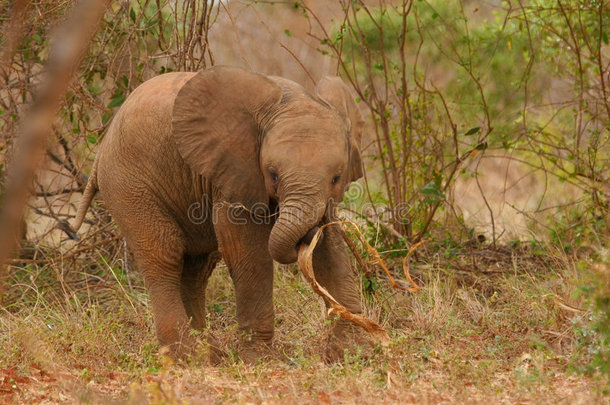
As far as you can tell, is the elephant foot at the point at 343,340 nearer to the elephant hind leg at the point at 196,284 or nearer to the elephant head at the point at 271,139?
A: the elephant head at the point at 271,139

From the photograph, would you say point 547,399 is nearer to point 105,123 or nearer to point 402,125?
point 402,125

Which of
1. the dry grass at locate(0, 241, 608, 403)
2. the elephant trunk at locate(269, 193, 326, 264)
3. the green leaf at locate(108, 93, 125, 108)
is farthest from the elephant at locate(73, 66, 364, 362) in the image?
the green leaf at locate(108, 93, 125, 108)

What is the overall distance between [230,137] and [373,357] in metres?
1.54

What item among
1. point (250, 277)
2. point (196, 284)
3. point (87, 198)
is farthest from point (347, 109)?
point (87, 198)

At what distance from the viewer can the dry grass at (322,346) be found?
419cm

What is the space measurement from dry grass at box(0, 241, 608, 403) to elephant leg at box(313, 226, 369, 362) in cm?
11

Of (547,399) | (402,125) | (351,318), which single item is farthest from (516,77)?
(547,399)

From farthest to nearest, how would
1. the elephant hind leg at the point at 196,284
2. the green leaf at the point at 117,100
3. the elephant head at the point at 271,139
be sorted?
the green leaf at the point at 117,100, the elephant hind leg at the point at 196,284, the elephant head at the point at 271,139

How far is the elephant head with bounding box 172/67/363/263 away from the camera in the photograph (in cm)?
484

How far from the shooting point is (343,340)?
5387 millimetres

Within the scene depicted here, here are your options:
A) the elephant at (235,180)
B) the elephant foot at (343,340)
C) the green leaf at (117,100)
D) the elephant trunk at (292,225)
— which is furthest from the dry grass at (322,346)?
the green leaf at (117,100)

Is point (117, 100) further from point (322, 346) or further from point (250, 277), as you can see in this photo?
point (322, 346)

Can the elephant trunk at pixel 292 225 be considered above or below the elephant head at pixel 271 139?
below

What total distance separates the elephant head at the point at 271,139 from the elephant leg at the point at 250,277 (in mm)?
212
